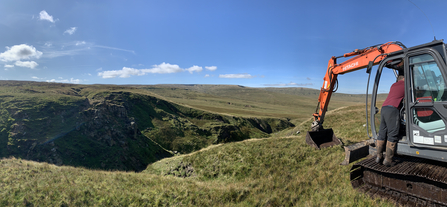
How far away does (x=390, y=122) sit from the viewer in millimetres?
5980

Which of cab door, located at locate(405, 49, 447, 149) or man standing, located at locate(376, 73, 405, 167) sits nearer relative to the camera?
cab door, located at locate(405, 49, 447, 149)

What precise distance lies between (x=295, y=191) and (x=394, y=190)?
3.09m

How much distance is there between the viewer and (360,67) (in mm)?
9289

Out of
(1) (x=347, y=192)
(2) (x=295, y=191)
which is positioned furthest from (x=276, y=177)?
(1) (x=347, y=192)

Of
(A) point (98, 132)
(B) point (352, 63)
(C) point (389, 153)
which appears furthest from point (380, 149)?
(A) point (98, 132)

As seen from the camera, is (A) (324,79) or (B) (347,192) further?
(A) (324,79)

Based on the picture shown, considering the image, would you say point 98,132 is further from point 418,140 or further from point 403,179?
point 418,140

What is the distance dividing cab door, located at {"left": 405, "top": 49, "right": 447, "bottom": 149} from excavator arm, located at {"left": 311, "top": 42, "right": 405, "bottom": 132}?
1.17m

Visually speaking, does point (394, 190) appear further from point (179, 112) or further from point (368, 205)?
point (179, 112)

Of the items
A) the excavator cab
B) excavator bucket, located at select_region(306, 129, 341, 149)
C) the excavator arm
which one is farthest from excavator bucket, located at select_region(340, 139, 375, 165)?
the excavator arm

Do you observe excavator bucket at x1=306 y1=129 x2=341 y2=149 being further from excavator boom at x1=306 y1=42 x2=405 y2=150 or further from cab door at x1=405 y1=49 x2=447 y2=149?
cab door at x1=405 y1=49 x2=447 y2=149

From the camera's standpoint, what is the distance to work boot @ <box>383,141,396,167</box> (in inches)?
237

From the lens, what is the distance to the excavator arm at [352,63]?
299 inches

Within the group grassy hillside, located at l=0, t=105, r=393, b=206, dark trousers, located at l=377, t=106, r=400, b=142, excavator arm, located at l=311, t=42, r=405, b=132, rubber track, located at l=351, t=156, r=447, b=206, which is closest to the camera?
rubber track, located at l=351, t=156, r=447, b=206
